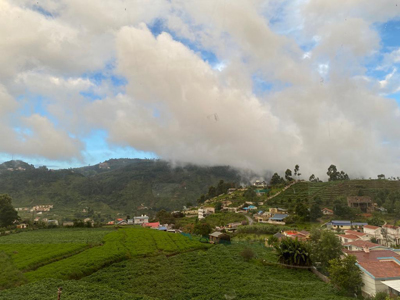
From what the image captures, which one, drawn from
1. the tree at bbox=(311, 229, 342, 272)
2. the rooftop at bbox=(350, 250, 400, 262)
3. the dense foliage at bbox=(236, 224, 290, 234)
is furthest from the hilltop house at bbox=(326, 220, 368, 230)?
the tree at bbox=(311, 229, 342, 272)

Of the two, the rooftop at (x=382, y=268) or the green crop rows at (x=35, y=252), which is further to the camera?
the green crop rows at (x=35, y=252)

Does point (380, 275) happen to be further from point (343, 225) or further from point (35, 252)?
point (35, 252)

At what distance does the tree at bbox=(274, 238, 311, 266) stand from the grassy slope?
3.51 feet

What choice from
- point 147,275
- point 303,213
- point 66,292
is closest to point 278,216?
point 303,213

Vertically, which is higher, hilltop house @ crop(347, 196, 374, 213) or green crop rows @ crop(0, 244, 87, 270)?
hilltop house @ crop(347, 196, 374, 213)

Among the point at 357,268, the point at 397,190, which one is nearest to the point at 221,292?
the point at 357,268

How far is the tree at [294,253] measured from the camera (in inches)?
1038

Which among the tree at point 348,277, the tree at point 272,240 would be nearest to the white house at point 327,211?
the tree at point 272,240

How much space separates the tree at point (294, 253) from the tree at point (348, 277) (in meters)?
6.55

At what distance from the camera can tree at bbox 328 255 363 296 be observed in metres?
19.0

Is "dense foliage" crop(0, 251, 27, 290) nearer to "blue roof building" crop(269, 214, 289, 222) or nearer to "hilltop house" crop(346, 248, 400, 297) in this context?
"hilltop house" crop(346, 248, 400, 297)

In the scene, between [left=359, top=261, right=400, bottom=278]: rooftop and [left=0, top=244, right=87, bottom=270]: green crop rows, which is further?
[left=0, top=244, right=87, bottom=270]: green crop rows

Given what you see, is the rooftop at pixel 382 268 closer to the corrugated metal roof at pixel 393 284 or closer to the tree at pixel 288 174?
the corrugated metal roof at pixel 393 284

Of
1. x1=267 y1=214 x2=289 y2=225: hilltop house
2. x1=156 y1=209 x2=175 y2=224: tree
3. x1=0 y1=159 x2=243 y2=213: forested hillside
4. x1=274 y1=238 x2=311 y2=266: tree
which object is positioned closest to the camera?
x1=274 y1=238 x2=311 y2=266: tree
